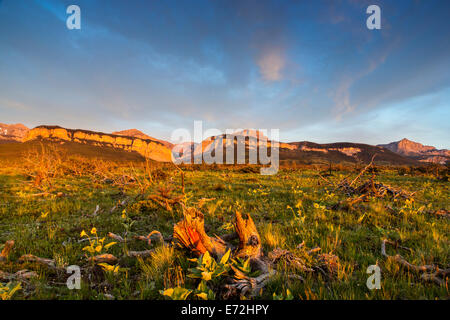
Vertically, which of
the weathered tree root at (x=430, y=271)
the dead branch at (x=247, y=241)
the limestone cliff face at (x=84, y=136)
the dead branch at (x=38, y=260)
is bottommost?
the dead branch at (x=38, y=260)

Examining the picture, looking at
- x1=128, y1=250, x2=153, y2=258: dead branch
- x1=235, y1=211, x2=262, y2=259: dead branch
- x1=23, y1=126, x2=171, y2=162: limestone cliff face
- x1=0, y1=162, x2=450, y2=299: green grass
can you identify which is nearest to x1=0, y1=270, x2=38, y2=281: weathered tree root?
x1=0, y1=162, x2=450, y2=299: green grass

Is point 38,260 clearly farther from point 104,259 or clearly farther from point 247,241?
point 247,241

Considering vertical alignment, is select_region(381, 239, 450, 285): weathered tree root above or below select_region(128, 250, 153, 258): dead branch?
above

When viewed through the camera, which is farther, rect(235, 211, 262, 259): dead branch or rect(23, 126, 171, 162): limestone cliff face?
rect(23, 126, 171, 162): limestone cliff face

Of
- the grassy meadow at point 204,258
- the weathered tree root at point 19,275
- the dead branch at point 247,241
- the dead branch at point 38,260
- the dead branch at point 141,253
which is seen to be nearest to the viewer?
the grassy meadow at point 204,258

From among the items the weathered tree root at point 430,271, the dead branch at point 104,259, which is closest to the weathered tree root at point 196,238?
the dead branch at point 104,259

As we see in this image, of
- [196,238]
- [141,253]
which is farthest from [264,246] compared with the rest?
[141,253]

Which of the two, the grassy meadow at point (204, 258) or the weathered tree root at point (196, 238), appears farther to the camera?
the weathered tree root at point (196, 238)

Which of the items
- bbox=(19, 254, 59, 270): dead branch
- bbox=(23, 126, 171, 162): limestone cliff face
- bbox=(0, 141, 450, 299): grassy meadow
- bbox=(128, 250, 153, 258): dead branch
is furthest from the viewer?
bbox=(23, 126, 171, 162): limestone cliff face

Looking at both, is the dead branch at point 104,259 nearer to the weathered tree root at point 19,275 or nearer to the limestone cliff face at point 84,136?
the weathered tree root at point 19,275

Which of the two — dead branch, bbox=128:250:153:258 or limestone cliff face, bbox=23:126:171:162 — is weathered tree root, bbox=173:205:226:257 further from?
limestone cliff face, bbox=23:126:171:162
